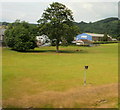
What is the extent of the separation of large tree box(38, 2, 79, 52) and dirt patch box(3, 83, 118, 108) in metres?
25.3

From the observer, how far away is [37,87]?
34.2ft

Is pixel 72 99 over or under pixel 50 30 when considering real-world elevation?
under

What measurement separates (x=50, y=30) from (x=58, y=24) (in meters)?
1.99

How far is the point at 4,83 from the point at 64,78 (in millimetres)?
4012

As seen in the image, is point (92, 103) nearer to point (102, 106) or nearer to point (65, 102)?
point (102, 106)

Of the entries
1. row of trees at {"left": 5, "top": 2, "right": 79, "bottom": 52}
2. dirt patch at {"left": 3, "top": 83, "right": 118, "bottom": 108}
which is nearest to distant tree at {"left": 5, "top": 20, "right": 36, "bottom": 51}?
row of trees at {"left": 5, "top": 2, "right": 79, "bottom": 52}

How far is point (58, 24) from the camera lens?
1389 inches

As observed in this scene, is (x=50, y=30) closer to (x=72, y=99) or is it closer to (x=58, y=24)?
(x=58, y=24)

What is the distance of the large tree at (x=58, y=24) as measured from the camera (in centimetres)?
3469

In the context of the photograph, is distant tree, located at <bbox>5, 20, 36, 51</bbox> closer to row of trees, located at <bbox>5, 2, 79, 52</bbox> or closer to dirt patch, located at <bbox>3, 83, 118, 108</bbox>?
row of trees, located at <bbox>5, 2, 79, 52</bbox>

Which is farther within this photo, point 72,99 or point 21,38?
point 21,38

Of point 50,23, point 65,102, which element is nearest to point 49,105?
point 65,102

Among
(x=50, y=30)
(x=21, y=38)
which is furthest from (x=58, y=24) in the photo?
(x=21, y=38)

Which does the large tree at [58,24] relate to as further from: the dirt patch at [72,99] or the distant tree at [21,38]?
the dirt patch at [72,99]
